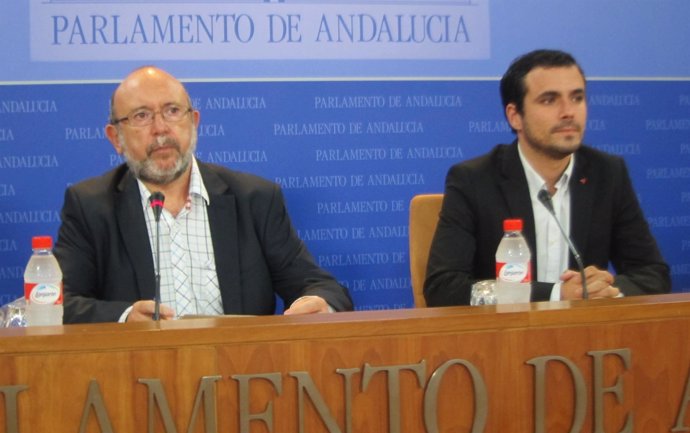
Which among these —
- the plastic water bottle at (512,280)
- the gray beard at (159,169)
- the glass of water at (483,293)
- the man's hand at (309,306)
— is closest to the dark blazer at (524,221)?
the glass of water at (483,293)

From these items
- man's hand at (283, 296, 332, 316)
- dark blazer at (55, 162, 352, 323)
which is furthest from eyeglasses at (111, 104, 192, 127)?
man's hand at (283, 296, 332, 316)

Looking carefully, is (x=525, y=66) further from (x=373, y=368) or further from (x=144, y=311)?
(x=373, y=368)

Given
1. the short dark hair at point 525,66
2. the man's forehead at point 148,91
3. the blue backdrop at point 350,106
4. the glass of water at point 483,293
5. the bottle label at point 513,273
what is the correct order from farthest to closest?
the blue backdrop at point 350,106 < the short dark hair at point 525,66 < the man's forehead at point 148,91 < the glass of water at point 483,293 < the bottle label at point 513,273

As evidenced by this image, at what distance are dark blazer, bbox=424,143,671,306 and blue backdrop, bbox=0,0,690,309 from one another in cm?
103

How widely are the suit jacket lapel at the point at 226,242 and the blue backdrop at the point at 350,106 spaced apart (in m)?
1.02

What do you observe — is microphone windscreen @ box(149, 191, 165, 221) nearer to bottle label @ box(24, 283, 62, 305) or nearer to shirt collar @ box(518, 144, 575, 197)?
bottle label @ box(24, 283, 62, 305)

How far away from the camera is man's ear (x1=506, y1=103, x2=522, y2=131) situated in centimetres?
299

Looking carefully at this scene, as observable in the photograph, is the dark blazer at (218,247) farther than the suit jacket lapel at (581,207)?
No

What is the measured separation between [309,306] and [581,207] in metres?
0.96

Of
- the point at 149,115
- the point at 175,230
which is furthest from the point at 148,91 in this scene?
the point at 175,230

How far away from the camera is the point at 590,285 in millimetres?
2367

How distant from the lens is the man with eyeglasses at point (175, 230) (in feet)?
8.93

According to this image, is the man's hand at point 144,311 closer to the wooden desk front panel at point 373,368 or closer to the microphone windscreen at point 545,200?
the wooden desk front panel at point 373,368

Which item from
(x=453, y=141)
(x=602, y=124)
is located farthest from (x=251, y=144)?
(x=602, y=124)
